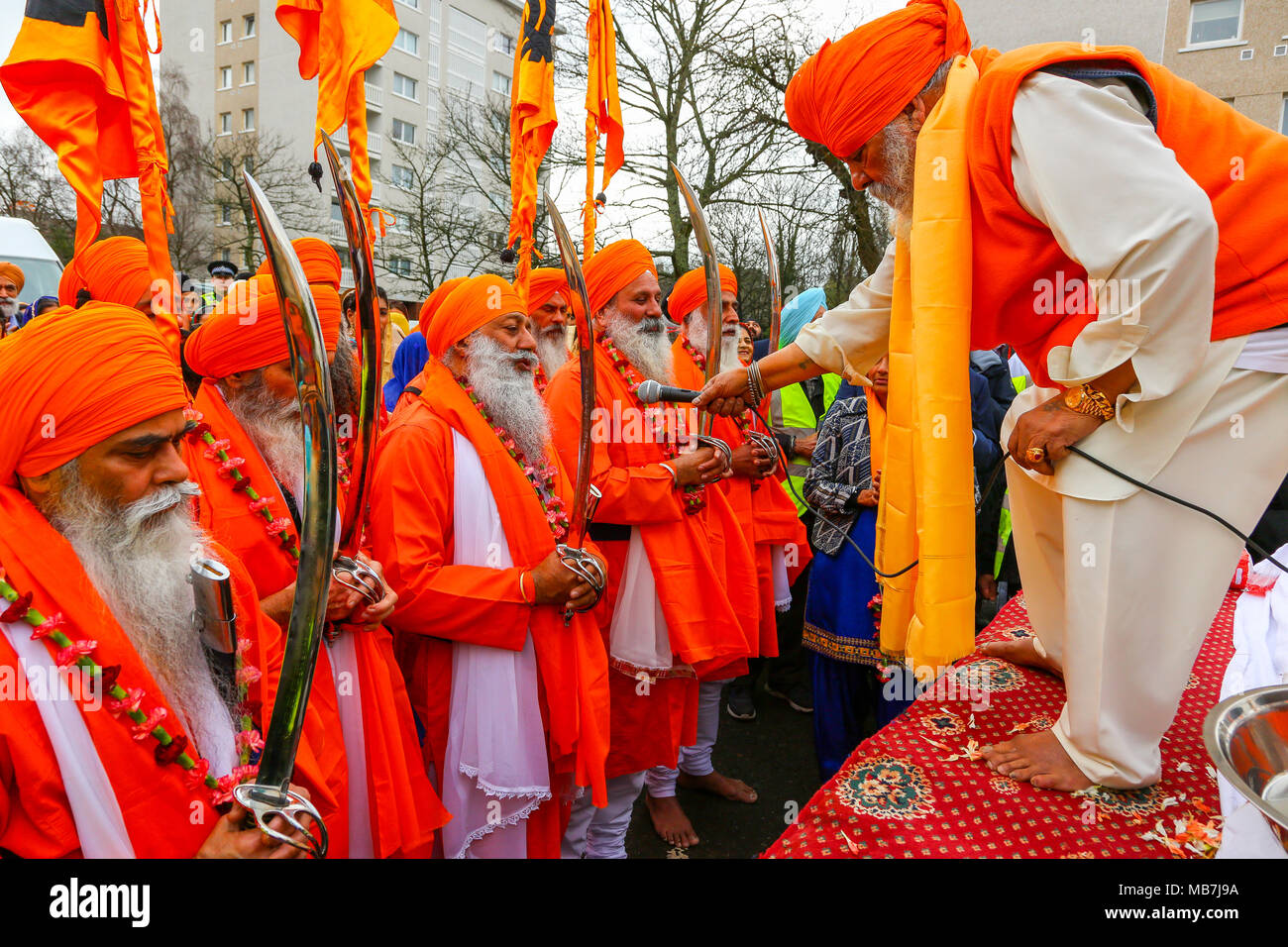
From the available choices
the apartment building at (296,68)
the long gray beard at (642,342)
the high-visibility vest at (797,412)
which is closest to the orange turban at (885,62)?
the long gray beard at (642,342)

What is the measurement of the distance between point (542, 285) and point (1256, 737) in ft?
12.9

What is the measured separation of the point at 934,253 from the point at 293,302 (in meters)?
1.42

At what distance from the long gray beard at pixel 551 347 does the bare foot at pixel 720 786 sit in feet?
7.84

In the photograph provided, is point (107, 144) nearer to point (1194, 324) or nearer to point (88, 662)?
point (88, 662)

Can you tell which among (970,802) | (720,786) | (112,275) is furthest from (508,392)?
(720,786)

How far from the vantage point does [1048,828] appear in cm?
162

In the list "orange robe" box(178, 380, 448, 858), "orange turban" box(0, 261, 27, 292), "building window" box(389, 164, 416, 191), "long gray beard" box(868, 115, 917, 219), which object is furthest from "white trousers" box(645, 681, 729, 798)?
"building window" box(389, 164, 416, 191)

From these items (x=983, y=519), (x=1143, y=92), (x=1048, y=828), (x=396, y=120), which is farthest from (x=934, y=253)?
(x=396, y=120)

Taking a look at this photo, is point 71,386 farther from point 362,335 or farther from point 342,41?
point 342,41

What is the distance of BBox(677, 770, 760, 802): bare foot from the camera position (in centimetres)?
410

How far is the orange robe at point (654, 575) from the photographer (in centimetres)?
328

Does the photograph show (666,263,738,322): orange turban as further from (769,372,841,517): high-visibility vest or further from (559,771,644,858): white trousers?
(559,771,644,858): white trousers

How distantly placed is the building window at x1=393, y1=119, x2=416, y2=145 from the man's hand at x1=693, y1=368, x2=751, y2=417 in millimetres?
38061
